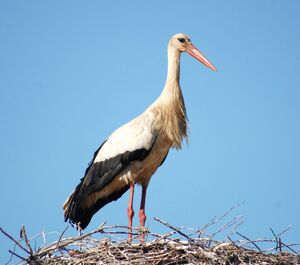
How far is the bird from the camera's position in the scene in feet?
28.2

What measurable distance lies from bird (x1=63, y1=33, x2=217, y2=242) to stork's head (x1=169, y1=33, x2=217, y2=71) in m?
0.27

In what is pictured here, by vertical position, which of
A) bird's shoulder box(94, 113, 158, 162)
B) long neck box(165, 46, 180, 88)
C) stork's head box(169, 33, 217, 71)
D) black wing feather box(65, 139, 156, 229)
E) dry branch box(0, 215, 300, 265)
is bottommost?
dry branch box(0, 215, 300, 265)

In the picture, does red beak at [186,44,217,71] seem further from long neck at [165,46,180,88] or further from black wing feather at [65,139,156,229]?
black wing feather at [65,139,156,229]

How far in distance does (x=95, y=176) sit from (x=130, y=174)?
45cm

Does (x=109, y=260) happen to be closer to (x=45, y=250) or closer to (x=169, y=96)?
(x=45, y=250)

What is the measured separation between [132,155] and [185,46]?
1777mm

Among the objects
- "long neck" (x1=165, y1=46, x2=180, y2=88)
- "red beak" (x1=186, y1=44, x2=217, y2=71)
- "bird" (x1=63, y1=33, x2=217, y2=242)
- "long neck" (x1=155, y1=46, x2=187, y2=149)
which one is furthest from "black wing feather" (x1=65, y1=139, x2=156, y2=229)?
"red beak" (x1=186, y1=44, x2=217, y2=71)

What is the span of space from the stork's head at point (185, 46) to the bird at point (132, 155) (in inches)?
10.6

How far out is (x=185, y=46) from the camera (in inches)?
370

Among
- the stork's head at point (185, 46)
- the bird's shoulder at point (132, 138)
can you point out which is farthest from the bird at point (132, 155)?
the stork's head at point (185, 46)

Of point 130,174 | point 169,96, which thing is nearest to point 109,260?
point 130,174

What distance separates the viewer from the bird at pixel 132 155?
859 centimetres

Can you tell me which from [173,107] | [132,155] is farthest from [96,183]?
[173,107]

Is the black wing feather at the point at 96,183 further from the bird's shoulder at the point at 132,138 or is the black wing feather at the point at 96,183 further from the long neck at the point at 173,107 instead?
the long neck at the point at 173,107
